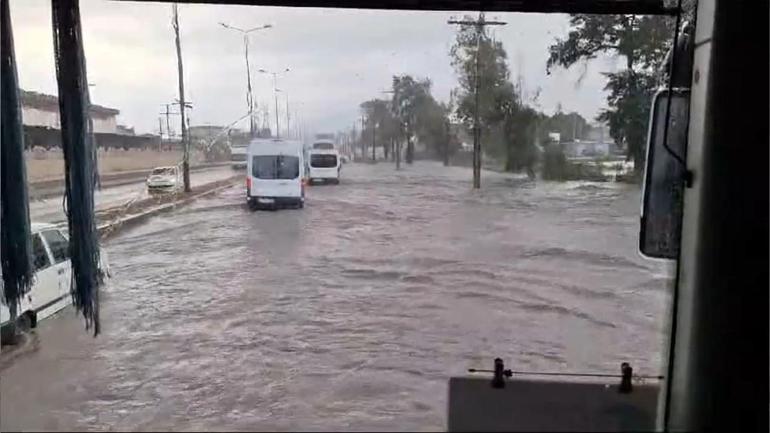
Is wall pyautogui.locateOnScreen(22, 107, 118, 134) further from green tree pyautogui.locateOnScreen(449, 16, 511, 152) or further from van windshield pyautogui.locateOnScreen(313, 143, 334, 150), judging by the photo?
van windshield pyautogui.locateOnScreen(313, 143, 334, 150)

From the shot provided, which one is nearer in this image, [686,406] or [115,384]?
[686,406]

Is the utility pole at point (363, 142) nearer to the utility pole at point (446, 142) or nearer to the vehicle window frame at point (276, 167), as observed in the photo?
the utility pole at point (446, 142)

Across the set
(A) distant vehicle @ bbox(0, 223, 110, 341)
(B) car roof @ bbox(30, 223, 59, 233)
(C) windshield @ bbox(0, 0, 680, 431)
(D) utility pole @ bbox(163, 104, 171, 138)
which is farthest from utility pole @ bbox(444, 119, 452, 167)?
(B) car roof @ bbox(30, 223, 59, 233)

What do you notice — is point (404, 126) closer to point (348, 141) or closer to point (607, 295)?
point (348, 141)

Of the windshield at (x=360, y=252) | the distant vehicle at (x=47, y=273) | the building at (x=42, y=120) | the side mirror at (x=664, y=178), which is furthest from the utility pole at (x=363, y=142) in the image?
the side mirror at (x=664, y=178)

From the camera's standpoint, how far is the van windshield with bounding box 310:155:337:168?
1215cm

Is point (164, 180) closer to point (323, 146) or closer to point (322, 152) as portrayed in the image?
point (323, 146)

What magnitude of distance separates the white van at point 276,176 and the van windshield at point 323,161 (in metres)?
0.33

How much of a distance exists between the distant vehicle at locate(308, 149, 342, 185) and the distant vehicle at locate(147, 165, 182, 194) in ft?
14.0

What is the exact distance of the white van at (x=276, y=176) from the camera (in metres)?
10.7

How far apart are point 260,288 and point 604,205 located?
4.13 metres

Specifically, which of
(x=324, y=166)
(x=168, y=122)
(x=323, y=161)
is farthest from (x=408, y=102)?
(x=168, y=122)

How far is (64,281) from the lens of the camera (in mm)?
1697


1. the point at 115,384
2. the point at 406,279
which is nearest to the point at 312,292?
the point at 406,279
